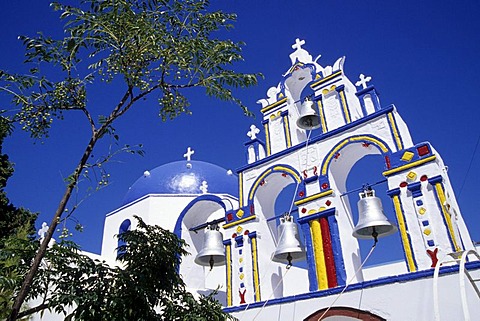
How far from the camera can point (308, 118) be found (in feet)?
20.8

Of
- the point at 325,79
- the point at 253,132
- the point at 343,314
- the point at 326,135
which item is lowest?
the point at 343,314

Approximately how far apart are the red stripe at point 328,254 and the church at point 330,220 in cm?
1

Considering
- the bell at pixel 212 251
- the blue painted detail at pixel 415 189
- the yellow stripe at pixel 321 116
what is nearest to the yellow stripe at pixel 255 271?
the bell at pixel 212 251

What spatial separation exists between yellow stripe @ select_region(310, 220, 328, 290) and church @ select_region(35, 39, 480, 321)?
1 cm

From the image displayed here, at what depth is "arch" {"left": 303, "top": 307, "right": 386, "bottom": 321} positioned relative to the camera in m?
4.43

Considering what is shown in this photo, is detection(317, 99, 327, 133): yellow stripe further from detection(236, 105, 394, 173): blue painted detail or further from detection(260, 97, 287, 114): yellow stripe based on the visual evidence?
detection(260, 97, 287, 114): yellow stripe

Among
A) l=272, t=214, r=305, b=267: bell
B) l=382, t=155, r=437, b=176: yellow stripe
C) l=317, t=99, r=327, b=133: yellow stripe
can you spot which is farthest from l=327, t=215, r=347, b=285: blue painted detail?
l=317, t=99, r=327, b=133: yellow stripe

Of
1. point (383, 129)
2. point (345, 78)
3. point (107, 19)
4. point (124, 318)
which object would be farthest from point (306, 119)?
point (124, 318)

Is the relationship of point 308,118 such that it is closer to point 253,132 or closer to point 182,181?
point 253,132

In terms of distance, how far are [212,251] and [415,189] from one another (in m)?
3.23

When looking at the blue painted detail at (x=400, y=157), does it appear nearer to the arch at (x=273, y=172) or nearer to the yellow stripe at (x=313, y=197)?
the yellow stripe at (x=313, y=197)

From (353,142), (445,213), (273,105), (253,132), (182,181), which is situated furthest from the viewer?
(182,181)

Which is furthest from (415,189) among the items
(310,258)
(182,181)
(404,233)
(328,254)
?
(182,181)

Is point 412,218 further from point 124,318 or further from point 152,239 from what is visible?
point 124,318
